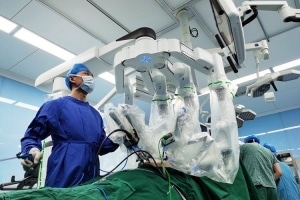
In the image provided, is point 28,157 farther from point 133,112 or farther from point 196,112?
point 196,112

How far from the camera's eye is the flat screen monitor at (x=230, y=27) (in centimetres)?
101

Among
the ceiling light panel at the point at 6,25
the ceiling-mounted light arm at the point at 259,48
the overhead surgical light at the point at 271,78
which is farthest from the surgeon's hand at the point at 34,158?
the ceiling light panel at the point at 6,25

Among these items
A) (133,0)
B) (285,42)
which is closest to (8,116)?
(133,0)

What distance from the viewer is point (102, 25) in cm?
269

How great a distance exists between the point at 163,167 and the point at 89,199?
1.15ft

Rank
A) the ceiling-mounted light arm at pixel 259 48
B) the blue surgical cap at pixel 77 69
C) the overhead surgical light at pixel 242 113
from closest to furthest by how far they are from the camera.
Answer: the blue surgical cap at pixel 77 69, the ceiling-mounted light arm at pixel 259 48, the overhead surgical light at pixel 242 113

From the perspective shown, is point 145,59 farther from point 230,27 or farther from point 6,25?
point 6,25

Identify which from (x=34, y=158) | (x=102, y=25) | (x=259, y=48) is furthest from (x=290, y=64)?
(x=34, y=158)

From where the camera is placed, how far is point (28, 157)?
1054 mm

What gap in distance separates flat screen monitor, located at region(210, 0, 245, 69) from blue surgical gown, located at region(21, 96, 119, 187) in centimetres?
78

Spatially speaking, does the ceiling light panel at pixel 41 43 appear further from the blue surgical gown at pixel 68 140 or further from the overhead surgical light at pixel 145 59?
the overhead surgical light at pixel 145 59

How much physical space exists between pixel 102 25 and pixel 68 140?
1764mm

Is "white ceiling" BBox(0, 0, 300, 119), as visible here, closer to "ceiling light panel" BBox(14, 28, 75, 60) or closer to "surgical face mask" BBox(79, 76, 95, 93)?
"ceiling light panel" BBox(14, 28, 75, 60)

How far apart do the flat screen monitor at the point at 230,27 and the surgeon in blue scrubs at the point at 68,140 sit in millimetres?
764
